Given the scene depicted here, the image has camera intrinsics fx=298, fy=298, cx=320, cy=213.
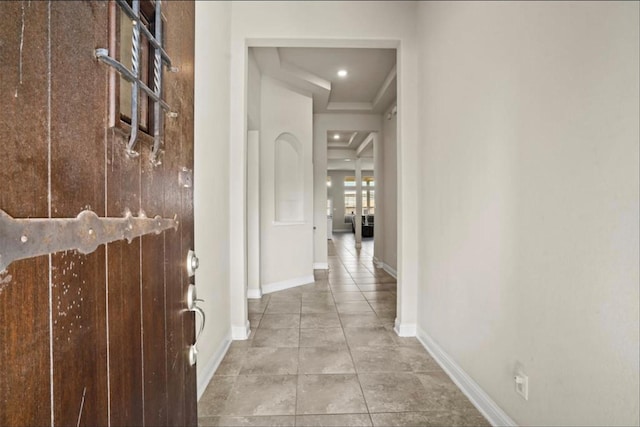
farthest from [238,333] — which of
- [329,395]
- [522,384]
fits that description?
[522,384]

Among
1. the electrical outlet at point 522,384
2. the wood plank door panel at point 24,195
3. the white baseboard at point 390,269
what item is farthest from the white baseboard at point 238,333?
the white baseboard at point 390,269

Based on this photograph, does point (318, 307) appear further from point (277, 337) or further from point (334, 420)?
point (334, 420)

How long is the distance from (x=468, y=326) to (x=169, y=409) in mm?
1688

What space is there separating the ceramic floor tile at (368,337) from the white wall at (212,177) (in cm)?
107

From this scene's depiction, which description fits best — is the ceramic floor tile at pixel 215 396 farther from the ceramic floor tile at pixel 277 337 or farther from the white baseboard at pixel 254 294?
the white baseboard at pixel 254 294

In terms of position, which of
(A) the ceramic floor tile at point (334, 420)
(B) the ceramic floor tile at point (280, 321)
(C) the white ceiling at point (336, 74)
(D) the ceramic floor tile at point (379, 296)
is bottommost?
(D) the ceramic floor tile at point (379, 296)

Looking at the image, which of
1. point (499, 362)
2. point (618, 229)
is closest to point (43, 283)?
point (618, 229)

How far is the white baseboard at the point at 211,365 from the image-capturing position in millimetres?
1860

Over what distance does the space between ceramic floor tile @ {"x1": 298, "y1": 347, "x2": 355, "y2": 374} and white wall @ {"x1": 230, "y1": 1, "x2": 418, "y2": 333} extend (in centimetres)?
68

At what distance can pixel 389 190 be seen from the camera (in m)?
5.78

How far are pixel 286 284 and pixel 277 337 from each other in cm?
Answer: 178

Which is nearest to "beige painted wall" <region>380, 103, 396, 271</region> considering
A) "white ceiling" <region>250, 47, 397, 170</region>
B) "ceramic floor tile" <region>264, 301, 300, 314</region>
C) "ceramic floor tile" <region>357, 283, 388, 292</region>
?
"white ceiling" <region>250, 47, 397, 170</region>

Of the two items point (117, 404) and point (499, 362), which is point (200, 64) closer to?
point (117, 404)

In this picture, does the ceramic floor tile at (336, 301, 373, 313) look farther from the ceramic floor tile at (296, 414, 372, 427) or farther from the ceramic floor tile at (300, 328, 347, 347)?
the ceramic floor tile at (296, 414, 372, 427)
